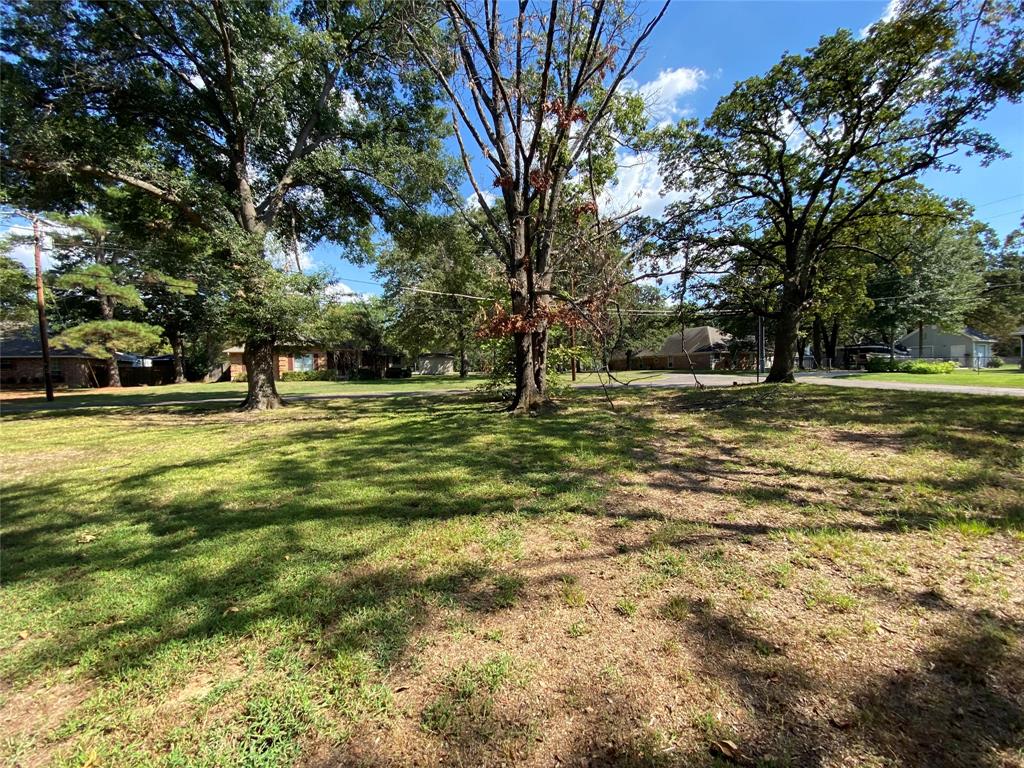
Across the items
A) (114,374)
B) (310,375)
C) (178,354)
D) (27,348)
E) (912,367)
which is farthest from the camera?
(310,375)

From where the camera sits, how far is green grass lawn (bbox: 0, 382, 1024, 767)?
1.63 meters

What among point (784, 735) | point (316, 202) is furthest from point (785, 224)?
point (784, 735)

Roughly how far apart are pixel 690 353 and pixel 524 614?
5302 centimetres

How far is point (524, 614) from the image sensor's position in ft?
7.79

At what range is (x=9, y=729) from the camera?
1.73 m

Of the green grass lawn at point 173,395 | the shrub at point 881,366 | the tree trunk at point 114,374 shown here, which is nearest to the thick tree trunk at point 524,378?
the green grass lawn at point 173,395

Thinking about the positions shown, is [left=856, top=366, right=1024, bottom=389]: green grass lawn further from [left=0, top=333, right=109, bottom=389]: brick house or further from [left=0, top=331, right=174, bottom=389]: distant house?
[left=0, top=333, right=109, bottom=389]: brick house

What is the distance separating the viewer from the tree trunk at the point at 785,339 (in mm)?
14953

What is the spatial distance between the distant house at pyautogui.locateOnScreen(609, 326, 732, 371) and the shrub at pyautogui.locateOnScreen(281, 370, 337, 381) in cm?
2904

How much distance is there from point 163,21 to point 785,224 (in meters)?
19.2

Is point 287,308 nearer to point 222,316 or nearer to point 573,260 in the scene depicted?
point 222,316

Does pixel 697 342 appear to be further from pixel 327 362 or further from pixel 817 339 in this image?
A: pixel 327 362

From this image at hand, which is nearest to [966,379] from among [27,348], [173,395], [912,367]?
[912,367]

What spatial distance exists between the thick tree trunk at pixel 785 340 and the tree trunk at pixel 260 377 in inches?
650
